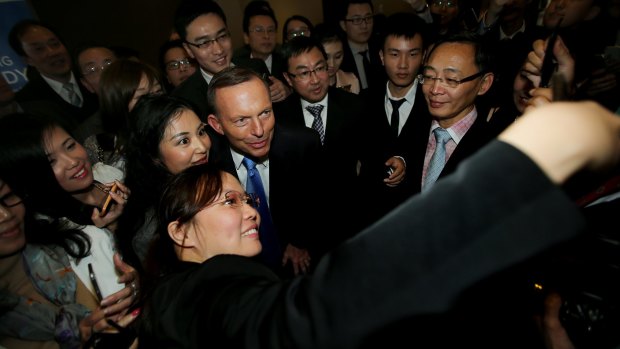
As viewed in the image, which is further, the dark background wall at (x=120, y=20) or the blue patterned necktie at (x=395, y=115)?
the dark background wall at (x=120, y=20)

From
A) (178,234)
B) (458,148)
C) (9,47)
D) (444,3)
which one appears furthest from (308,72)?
(9,47)

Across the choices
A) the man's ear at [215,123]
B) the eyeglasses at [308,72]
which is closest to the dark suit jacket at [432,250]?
the man's ear at [215,123]

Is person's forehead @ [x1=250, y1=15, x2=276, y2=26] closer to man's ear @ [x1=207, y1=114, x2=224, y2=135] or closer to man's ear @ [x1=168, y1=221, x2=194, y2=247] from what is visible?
man's ear @ [x1=207, y1=114, x2=224, y2=135]

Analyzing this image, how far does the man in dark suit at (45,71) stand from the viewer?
375 centimetres

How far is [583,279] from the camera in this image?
1.12m

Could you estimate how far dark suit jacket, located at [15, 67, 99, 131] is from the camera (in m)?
3.69

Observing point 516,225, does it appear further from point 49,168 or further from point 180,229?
point 49,168

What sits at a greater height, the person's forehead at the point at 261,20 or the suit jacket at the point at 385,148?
the person's forehead at the point at 261,20

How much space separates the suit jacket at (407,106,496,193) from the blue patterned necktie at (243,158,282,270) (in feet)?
3.54

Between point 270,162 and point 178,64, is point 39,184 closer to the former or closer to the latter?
point 270,162

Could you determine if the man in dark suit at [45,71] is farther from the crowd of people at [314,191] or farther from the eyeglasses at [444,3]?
the eyeglasses at [444,3]

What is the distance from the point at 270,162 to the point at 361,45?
2.98 m

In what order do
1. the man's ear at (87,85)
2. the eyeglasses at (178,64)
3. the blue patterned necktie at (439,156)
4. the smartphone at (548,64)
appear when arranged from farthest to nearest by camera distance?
the eyeglasses at (178,64) < the man's ear at (87,85) < the blue patterned necktie at (439,156) < the smartphone at (548,64)

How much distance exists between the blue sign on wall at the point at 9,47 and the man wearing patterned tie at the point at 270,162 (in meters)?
3.25
